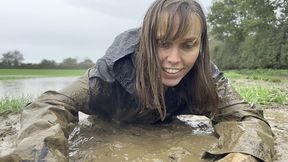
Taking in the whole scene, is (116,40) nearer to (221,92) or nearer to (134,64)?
(134,64)

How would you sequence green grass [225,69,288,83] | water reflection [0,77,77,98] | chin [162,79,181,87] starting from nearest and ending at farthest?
chin [162,79,181,87]
water reflection [0,77,77,98]
green grass [225,69,288,83]

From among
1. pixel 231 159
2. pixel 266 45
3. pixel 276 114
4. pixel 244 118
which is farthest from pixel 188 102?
pixel 266 45

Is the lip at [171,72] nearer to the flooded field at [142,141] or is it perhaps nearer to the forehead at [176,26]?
the forehead at [176,26]

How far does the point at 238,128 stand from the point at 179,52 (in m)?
0.68

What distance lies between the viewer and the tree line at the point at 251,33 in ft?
81.7

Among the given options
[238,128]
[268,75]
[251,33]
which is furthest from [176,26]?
[251,33]

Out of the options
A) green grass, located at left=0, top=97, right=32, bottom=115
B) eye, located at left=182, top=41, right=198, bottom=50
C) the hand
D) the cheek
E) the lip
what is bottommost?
green grass, located at left=0, top=97, right=32, bottom=115

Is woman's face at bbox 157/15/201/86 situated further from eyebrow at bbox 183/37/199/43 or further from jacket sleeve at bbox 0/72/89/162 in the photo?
jacket sleeve at bbox 0/72/89/162

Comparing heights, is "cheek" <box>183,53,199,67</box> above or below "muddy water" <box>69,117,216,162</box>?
above

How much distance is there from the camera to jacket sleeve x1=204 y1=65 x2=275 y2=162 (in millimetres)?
2504

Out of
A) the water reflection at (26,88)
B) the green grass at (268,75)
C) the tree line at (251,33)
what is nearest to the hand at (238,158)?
the water reflection at (26,88)

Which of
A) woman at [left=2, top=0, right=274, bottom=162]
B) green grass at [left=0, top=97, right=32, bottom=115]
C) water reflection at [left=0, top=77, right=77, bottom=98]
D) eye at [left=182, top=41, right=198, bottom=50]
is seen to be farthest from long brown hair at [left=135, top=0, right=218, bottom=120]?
water reflection at [left=0, top=77, right=77, bottom=98]

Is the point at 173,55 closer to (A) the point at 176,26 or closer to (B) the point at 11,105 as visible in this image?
(A) the point at 176,26

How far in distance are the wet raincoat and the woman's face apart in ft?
0.88
